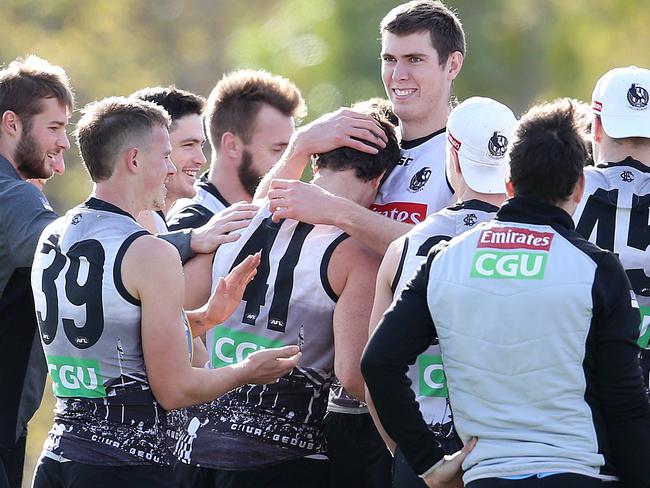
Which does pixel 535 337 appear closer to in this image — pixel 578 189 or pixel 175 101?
pixel 578 189

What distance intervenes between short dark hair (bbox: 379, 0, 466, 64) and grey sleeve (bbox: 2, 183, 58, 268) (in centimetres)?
180

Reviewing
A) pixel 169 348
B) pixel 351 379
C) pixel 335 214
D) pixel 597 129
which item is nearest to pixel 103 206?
pixel 169 348

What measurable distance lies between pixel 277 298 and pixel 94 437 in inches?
36.7

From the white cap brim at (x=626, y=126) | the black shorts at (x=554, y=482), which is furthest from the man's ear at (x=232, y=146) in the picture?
the black shorts at (x=554, y=482)

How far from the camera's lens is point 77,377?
432cm

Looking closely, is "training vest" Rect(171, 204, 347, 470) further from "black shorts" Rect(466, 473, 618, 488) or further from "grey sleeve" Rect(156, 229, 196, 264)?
"black shorts" Rect(466, 473, 618, 488)

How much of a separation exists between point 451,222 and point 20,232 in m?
2.06

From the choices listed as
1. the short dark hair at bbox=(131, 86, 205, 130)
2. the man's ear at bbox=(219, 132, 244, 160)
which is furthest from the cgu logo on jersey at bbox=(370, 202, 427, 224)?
the short dark hair at bbox=(131, 86, 205, 130)

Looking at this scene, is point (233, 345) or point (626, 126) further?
point (233, 345)

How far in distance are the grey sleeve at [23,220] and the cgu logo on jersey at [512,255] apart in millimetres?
2292

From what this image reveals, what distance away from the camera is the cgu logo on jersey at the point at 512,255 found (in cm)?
356

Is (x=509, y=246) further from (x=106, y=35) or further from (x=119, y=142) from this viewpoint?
(x=106, y=35)

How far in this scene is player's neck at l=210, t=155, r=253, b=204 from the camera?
681 centimetres

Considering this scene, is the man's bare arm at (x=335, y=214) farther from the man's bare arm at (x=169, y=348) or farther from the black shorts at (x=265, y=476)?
the black shorts at (x=265, y=476)
